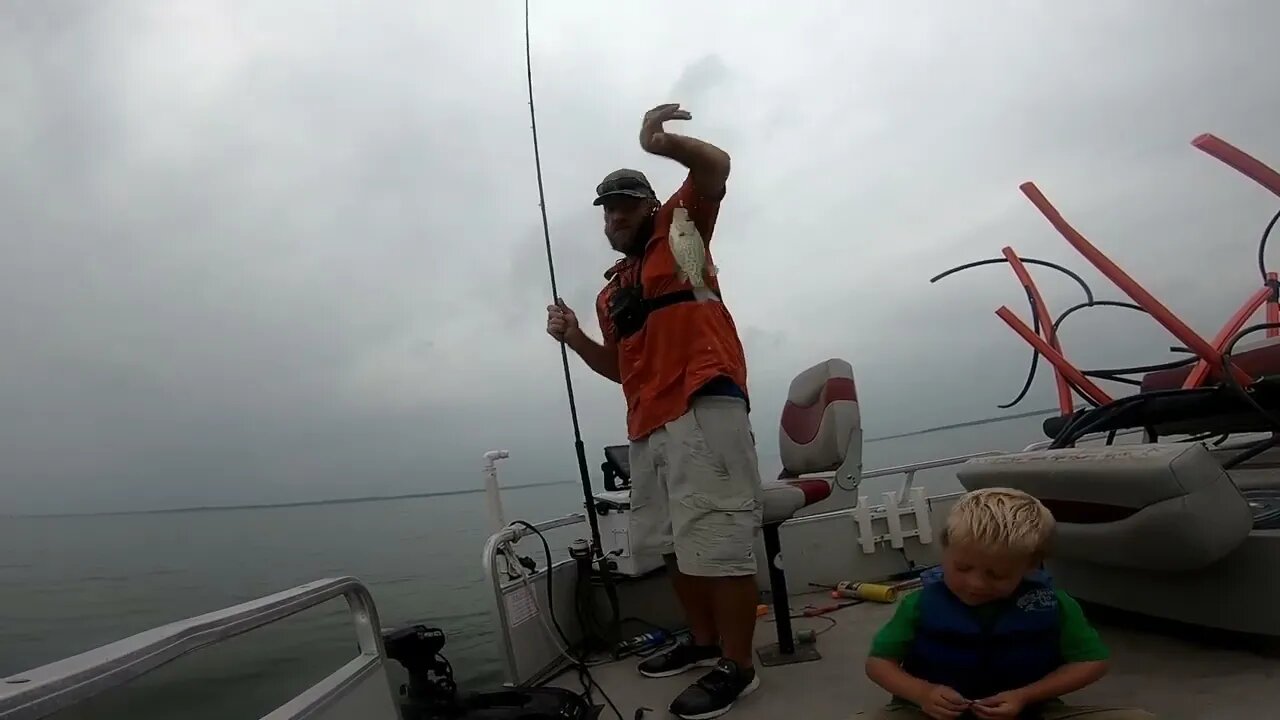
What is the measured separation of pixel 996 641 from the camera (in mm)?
1507

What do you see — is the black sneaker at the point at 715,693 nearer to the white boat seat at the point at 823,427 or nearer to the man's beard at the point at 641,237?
the white boat seat at the point at 823,427

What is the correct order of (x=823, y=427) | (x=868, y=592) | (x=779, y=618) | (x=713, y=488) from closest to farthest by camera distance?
(x=713, y=488) → (x=779, y=618) → (x=868, y=592) → (x=823, y=427)

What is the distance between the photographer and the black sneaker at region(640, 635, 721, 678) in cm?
256

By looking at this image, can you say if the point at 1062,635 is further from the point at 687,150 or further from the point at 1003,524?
the point at 687,150

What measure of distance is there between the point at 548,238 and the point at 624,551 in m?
1.41

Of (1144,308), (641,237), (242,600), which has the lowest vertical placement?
(242,600)

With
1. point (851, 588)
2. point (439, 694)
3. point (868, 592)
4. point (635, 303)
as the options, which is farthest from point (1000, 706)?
point (851, 588)

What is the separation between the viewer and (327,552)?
79.1 ft

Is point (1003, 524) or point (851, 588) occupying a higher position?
point (1003, 524)

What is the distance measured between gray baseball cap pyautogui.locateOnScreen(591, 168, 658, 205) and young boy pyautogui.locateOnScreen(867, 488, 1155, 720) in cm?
145

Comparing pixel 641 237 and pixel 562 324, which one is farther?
pixel 562 324

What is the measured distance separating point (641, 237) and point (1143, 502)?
5.35 ft

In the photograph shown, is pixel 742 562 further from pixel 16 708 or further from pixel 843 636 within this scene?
pixel 16 708

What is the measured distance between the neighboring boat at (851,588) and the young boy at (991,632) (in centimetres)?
46
